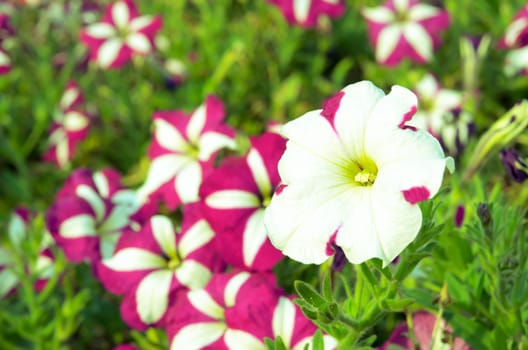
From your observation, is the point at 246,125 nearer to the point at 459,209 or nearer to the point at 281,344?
the point at 459,209

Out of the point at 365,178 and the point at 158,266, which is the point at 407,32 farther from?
the point at 365,178

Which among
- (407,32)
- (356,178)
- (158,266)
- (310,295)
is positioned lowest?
(407,32)

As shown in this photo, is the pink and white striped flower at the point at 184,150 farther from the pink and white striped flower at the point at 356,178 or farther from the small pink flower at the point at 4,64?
the small pink flower at the point at 4,64

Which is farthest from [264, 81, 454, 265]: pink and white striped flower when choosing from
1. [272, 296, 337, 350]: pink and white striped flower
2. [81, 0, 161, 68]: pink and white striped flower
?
[81, 0, 161, 68]: pink and white striped flower

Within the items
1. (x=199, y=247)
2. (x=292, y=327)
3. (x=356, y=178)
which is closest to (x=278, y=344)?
(x=292, y=327)

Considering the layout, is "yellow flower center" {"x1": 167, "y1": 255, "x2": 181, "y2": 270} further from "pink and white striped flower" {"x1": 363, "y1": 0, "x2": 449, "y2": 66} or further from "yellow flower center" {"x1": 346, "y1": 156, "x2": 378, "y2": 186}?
"pink and white striped flower" {"x1": 363, "y1": 0, "x2": 449, "y2": 66}

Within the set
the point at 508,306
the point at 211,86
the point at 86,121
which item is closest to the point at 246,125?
the point at 211,86
